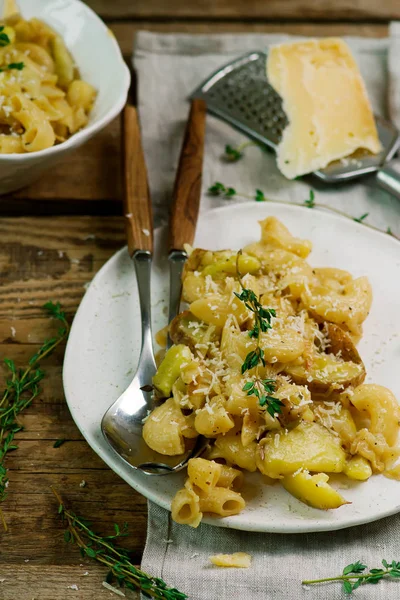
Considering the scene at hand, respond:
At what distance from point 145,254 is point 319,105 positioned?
3.26ft

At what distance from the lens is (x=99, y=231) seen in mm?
2600

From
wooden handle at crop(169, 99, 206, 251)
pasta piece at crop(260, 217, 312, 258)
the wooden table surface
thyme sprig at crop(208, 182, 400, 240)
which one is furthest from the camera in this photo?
thyme sprig at crop(208, 182, 400, 240)

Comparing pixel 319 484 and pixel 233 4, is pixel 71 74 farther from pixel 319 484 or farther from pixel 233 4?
pixel 319 484

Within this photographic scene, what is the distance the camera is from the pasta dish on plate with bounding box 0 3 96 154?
7.80 ft

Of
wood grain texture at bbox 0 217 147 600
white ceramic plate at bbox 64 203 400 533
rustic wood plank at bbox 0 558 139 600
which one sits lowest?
rustic wood plank at bbox 0 558 139 600

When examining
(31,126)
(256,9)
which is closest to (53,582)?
(31,126)

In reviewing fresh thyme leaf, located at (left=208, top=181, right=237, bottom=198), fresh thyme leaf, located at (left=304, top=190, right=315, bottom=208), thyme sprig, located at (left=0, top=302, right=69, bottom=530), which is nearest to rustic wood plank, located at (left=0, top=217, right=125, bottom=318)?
thyme sprig, located at (left=0, top=302, right=69, bottom=530)

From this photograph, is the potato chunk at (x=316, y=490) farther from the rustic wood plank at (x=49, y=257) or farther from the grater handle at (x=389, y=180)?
the grater handle at (x=389, y=180)

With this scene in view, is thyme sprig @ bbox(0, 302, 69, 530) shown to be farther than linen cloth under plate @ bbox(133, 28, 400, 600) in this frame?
Yes

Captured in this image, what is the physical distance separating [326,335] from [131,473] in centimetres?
62

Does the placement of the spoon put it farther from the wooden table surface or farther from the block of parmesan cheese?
the block of parmesan cheese

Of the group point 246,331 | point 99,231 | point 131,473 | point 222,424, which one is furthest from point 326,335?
point 99,231

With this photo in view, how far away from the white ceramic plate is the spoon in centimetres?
5

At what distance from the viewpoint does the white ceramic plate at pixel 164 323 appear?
1770 millimetres
